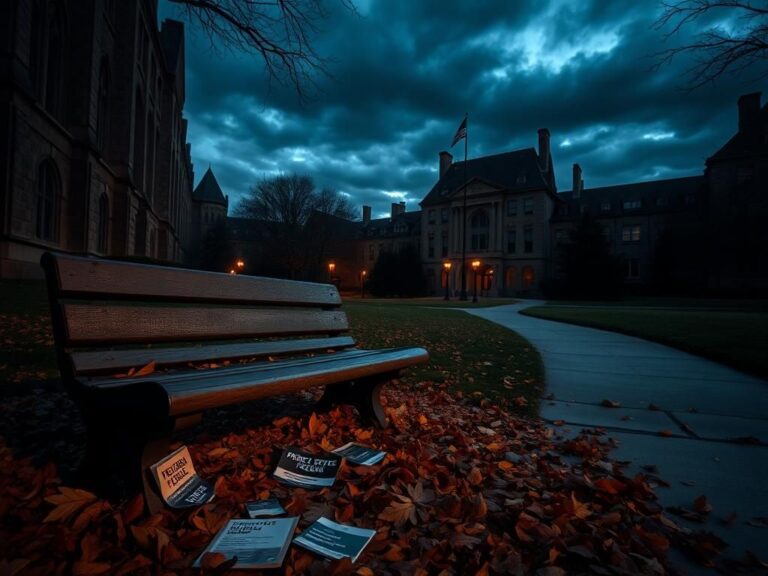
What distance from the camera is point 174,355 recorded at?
203cm

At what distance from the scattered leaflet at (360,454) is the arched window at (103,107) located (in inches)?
766

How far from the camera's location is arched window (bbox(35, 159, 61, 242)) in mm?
12961

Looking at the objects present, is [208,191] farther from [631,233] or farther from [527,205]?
[631,233]

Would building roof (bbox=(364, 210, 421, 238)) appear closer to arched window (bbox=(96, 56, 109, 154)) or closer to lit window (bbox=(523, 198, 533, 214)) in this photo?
lit window (bbox=(523, 198, 533, 214))

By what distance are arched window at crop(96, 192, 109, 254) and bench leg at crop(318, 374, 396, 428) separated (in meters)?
18.3

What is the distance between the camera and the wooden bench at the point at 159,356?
143 cm

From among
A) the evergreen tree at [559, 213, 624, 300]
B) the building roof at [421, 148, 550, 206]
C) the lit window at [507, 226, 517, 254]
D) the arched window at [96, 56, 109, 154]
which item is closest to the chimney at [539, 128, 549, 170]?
the building roof at [421, 148, 550, 206]

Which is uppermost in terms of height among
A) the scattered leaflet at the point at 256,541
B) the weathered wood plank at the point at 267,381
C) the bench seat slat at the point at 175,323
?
the bench seat slat at the point at 175,323

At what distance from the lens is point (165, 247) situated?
99.8ft

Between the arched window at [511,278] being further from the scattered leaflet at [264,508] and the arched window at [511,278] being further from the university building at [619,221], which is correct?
the scattered leaflet at [264,508]

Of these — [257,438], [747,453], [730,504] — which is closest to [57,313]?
[257,438]

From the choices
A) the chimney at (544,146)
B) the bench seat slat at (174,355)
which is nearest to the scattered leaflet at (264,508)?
the bench seat slat at (174,355)

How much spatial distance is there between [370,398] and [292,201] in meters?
41.6

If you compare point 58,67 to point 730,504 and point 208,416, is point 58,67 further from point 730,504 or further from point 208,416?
point 730,504
